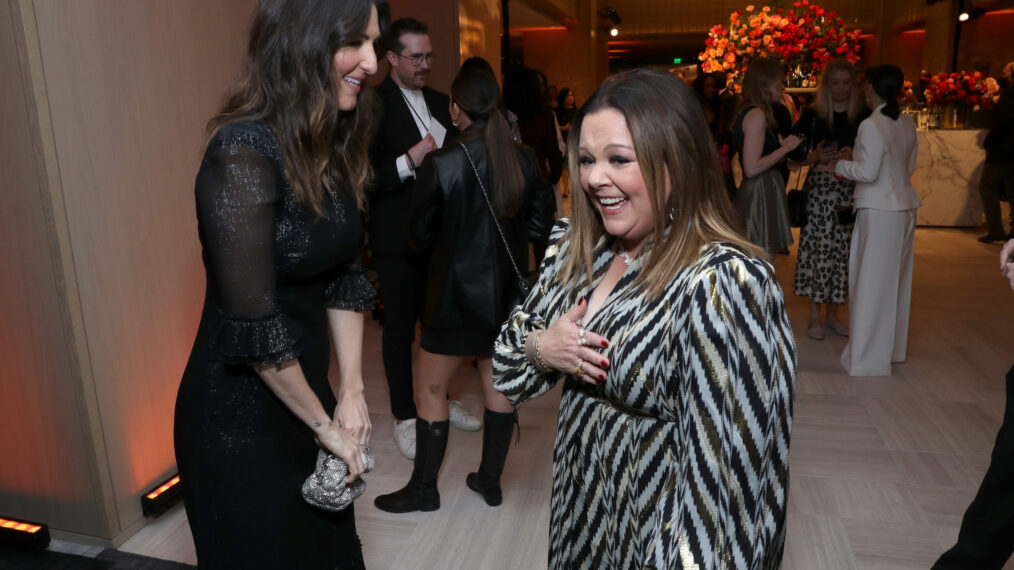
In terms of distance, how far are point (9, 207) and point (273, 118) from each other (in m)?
1.65

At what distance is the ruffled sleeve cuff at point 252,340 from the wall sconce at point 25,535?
Answer: 1.88 metres

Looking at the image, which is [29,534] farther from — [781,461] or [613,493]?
[781,461]

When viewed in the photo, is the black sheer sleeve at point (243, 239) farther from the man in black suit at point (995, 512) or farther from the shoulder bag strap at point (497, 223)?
the man in black suit at point (995, 512)

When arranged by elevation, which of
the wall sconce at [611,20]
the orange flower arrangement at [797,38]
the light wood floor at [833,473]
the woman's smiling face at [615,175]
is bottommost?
the light wood floor at [833,473]

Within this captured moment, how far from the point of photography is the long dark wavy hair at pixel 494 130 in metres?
2.73

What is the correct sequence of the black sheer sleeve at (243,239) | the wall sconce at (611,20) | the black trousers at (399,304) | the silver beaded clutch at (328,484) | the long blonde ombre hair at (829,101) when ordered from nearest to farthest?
the black sheer sleeve at (243,239), the silver beaded clutch at (328,484), the black trousers at (399,304), the long blonde ombre hair at (829,101), the wall sconce at (611,20)

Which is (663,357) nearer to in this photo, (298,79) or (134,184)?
(298,79)

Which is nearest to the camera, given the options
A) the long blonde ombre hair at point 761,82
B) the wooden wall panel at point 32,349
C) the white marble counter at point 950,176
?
the wooden wall panel at point 32,349

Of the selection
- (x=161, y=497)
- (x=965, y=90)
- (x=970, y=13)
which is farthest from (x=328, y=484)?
(x=970, y=13)

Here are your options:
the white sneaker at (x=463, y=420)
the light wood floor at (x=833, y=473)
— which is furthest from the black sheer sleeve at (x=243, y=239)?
the white sneaker at (x=463, y=420)

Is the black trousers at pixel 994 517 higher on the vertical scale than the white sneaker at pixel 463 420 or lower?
higher

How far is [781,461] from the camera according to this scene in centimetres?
123

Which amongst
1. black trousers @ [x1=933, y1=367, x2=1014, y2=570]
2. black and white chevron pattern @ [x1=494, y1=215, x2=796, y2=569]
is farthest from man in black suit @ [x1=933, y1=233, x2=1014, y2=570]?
black and white chevron pattern @ [x1=494, y1=215, x2=796, y2=569]

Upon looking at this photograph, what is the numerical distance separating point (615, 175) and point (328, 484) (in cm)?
88
